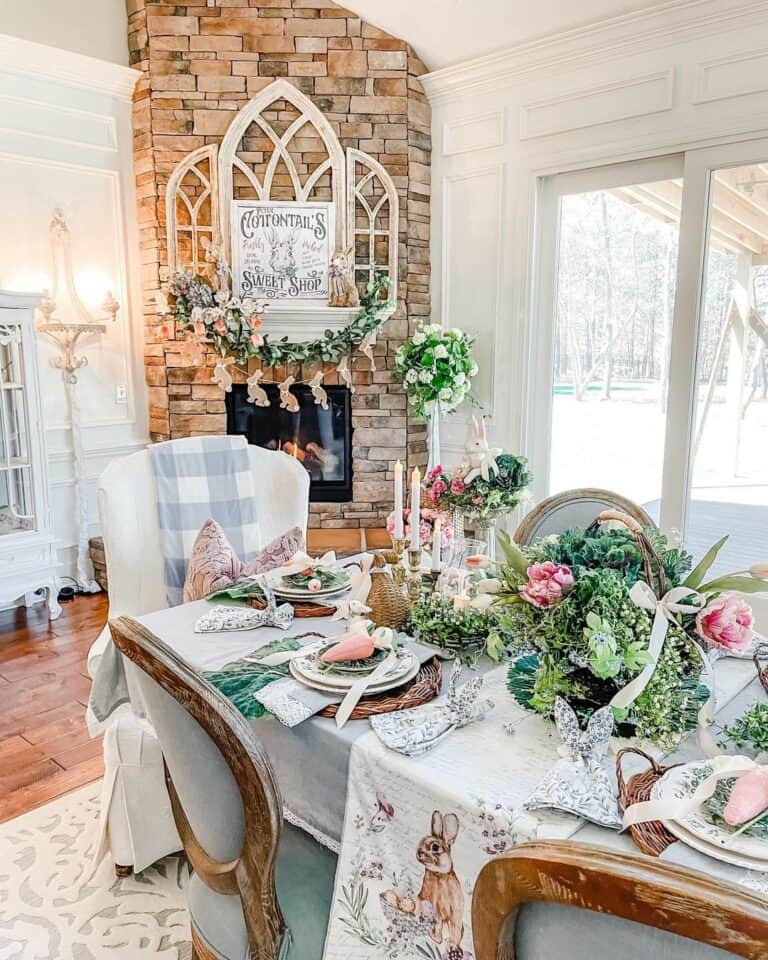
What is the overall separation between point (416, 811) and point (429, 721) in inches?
6.2

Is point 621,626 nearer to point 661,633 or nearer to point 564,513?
point 661,633

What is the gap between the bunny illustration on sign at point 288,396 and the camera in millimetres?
4375

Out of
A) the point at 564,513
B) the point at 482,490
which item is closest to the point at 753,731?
the point at 482,490

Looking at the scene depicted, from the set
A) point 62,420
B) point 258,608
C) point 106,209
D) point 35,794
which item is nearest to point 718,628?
point 258,608

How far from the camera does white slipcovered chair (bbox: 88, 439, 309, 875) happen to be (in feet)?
6.08

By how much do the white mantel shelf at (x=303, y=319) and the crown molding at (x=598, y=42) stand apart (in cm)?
140

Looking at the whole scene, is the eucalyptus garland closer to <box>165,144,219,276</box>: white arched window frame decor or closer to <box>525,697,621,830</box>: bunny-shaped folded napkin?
<box>165,144,219,276</box>: white arched window frame decor

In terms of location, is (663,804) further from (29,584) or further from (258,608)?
(29,584)

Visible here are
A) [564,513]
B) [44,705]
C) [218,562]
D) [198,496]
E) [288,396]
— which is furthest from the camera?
[288,396]

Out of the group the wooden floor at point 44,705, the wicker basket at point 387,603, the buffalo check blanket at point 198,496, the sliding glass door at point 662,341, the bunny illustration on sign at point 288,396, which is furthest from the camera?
the bunny illustration on sign at point 288,396

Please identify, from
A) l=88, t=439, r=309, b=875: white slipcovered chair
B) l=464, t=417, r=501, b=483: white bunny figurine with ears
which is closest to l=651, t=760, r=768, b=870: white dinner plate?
l=464, t=417, r=501, b=483: white bunny figurine with ears

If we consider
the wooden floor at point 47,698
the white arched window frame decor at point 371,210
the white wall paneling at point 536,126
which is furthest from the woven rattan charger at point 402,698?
the white arched window frame decor at point 371,210

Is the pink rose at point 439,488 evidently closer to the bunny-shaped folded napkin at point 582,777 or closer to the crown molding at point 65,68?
the bunny-shaped folded napkin at point 582,777

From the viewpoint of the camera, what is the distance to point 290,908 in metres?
1.18
